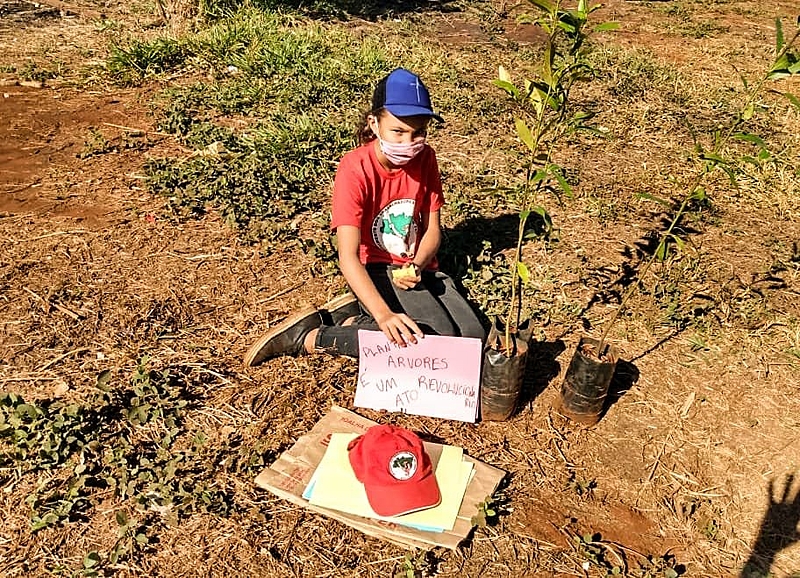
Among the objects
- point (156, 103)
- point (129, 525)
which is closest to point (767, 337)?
point (129, 525)

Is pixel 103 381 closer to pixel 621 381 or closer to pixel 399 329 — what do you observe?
pixel 399 329

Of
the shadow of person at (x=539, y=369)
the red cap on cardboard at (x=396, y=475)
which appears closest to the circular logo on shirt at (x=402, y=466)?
the red cap on cardboard at (x=396, y=475)

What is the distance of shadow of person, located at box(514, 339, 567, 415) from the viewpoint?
10.6 feet

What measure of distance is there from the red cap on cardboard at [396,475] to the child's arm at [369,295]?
0.48 meters

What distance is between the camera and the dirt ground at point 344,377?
2.53m

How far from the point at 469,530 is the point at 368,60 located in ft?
16.8

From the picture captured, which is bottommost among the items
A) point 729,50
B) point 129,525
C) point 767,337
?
point 129,525

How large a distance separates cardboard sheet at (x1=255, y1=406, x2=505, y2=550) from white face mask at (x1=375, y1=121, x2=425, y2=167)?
1.13 m

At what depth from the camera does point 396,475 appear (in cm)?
257

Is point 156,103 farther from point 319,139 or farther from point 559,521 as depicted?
point 559,521

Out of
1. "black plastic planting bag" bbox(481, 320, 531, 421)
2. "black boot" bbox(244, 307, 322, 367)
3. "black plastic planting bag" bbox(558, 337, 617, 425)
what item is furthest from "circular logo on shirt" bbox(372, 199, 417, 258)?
"black plastic planting bag" bbox(558, 337, 617, 425)

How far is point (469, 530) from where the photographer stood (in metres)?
2.55

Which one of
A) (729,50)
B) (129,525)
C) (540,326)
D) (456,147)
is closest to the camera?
(129,525)

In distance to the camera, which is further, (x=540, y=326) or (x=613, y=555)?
(x=540, y=326)
